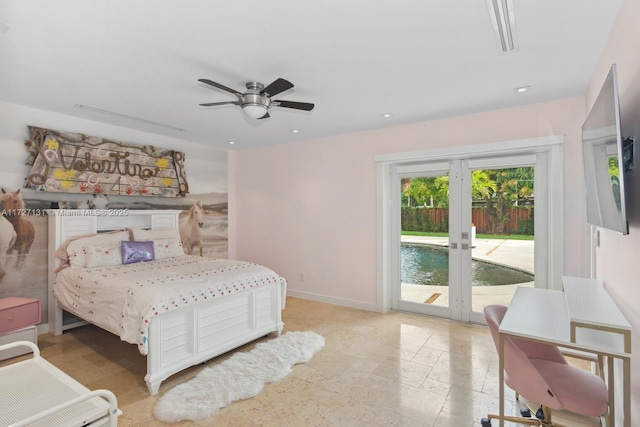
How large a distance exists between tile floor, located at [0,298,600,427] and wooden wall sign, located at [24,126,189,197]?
176 cm

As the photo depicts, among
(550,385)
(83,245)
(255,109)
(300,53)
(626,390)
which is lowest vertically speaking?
(550,385)

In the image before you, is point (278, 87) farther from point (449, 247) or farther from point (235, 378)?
point (449, 247)

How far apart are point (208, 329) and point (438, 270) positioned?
2.91m

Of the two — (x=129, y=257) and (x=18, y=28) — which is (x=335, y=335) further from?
(x=18, y=28)

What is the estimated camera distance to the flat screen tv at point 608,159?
1.42 m

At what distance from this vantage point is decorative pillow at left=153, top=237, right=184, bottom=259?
4156 millimetres

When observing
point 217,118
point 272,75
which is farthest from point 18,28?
point 217,118

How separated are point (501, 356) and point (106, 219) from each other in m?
4.55

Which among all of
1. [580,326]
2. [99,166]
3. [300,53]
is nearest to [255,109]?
[300,53]

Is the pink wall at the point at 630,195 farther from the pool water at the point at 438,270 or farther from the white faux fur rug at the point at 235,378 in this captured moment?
the white faux fur rug at the point at 235,378

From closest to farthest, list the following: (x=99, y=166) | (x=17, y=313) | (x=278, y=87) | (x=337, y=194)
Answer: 1. (x=278, y=87)
2. (x=17, y=313)
3. (x=99, y=166)
4. (x=337, y=194)

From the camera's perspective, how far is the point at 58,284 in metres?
3.50

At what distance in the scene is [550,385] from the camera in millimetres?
1740

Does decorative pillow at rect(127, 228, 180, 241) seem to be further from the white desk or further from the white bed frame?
the white desk
